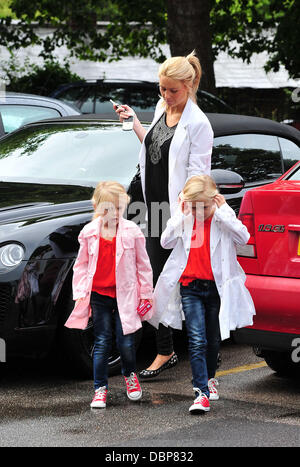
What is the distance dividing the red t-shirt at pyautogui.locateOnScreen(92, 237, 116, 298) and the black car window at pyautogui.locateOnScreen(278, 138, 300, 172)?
2.48 meters

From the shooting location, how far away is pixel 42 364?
20.5 feet

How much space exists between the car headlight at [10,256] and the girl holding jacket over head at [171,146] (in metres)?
0.84

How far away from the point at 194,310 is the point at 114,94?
33.6ft

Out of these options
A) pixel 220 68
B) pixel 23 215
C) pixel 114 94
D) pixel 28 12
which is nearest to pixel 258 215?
pixel 23 215

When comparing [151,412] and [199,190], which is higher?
[199,190]

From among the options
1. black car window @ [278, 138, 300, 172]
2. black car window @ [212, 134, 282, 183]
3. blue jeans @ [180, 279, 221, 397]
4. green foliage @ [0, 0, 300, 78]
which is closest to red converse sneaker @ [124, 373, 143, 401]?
blue jeans @ [180, 279, 221, 397]

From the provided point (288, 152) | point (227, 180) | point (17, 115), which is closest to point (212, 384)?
point (227, 180)

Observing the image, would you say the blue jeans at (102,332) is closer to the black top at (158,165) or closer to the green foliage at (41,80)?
the black top at (158,165)

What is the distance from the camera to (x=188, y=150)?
568cm

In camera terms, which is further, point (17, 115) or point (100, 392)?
point (17, 115)

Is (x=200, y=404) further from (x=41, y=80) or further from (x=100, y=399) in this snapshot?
(x=41, y=80)

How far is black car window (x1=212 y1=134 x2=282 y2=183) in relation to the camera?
6715 mm

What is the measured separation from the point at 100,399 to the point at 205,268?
2.98 feet
